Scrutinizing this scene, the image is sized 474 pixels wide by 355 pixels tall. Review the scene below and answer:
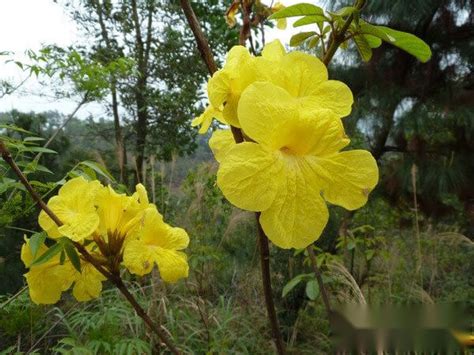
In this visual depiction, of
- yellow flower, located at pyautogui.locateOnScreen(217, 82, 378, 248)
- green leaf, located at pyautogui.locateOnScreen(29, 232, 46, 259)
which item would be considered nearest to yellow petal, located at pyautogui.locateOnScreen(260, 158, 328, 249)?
yellow flower, located at pyautogui.locateOnScreen(217, 82, 378, 248)

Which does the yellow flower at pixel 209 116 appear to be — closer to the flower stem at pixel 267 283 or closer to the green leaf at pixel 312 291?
the flower stem at pixel 267 283

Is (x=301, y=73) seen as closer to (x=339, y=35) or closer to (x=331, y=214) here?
(x=339, y=35)

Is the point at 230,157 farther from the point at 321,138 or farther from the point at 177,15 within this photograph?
the point at 177,15

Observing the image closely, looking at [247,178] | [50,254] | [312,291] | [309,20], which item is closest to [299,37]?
[309,20]

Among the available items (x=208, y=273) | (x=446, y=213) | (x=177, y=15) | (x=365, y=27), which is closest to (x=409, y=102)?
(x=446, y=213)

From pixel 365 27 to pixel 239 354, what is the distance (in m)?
1.65

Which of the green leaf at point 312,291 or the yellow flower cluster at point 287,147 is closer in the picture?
the yellow flower cluster at point 287,147

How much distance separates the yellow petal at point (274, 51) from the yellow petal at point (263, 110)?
0.04 meters

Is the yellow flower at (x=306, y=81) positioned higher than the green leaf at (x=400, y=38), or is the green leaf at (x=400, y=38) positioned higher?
the green leaf at (x=400, y=38)

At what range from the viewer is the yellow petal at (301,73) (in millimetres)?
271

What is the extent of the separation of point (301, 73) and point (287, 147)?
0.05 m

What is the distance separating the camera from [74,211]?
1.24 feet

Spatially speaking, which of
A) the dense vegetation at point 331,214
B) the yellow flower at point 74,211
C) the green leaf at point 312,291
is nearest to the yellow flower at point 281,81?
the yellow flower at point 74,211

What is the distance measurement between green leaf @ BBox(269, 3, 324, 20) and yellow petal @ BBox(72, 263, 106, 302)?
0.87 ft
